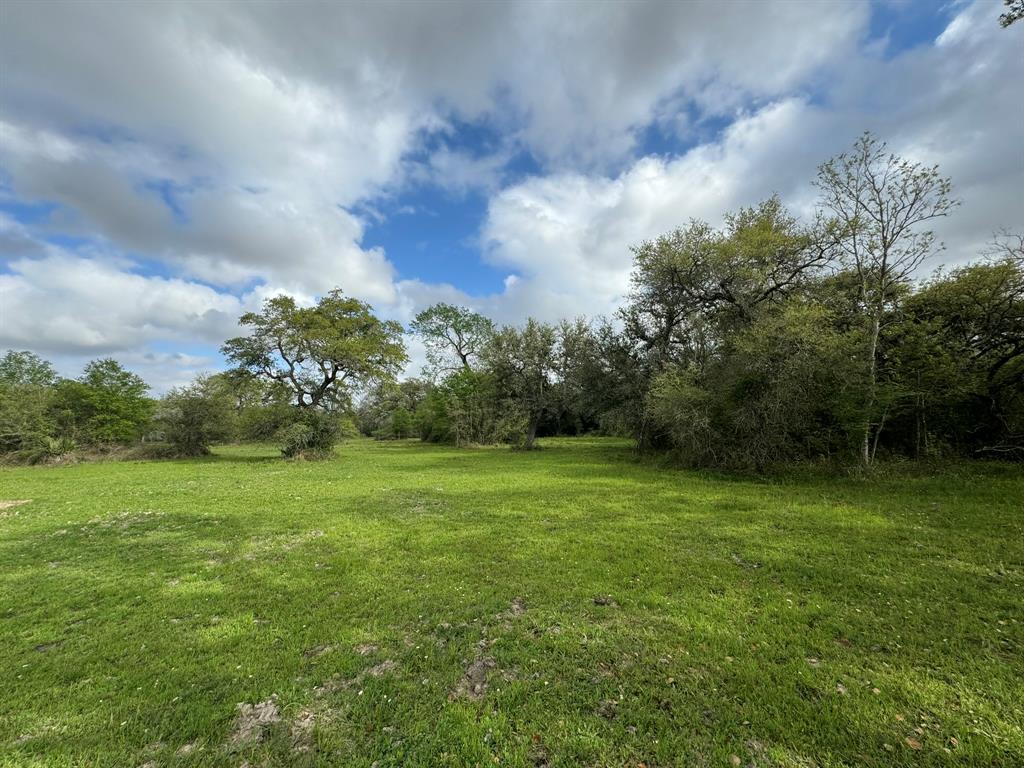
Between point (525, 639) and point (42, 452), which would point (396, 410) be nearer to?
point (42, 452)

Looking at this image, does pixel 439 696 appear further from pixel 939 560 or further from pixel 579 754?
pixel 939 560

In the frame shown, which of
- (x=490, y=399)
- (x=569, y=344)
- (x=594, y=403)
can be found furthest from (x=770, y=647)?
(x=490, y=399)

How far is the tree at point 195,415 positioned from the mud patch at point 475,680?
33.7m

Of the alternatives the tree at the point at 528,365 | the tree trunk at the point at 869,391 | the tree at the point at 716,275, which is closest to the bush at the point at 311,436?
the tree at the point at 528,365

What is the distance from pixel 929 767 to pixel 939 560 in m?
5.71

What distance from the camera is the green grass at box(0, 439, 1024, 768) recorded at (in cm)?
322

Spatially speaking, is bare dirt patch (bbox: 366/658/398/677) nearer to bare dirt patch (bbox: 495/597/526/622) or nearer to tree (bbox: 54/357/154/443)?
bare dirt patch (bbox: 495/597/526/622)

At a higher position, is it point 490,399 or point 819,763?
point 490,399

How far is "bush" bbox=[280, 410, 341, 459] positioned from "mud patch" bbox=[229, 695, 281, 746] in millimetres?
26094

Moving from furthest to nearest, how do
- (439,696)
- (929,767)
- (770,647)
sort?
(770,647) → (439,696) → (929,767)

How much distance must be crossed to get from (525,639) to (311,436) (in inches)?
1067

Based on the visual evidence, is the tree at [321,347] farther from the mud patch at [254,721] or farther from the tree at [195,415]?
the mud patch at [254,721]

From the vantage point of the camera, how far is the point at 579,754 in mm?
3096

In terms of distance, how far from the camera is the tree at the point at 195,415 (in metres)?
31.0
